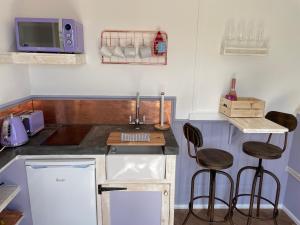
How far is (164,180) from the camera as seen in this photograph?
71.4 inches

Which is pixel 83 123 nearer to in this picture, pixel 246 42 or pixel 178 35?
pixel 178 35

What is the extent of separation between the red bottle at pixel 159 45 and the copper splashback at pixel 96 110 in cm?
46

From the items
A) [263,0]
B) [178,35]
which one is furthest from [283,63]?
[178,35]

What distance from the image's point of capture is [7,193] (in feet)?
5.44

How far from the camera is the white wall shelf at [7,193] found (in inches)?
62.1

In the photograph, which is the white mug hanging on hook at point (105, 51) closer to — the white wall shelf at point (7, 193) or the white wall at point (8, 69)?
the white wall at point (8, 69)

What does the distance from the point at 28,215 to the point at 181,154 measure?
1429 mm

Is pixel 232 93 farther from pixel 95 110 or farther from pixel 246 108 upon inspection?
pixel 95 110

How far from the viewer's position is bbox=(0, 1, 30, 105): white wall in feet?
6.14

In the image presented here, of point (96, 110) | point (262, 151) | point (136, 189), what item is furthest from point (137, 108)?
point (262, 151)

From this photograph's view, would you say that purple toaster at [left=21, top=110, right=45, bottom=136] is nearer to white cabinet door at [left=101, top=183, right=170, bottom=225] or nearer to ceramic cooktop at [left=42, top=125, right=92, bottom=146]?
ceramic cooktop at [left=42, top=125, right=92, bottom=146]

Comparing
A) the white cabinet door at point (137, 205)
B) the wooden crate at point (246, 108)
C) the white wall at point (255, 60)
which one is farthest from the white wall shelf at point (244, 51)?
the white cabinet door at point (137, 205)

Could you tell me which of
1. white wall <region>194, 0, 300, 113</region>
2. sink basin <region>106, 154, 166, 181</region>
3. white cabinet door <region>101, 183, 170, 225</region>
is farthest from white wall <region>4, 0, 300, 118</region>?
white cabinet door <region>101, 183, 170, 225</region>

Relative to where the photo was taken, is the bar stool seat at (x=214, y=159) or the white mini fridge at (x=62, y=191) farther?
the bar stool seat at (x=214, y=159)
